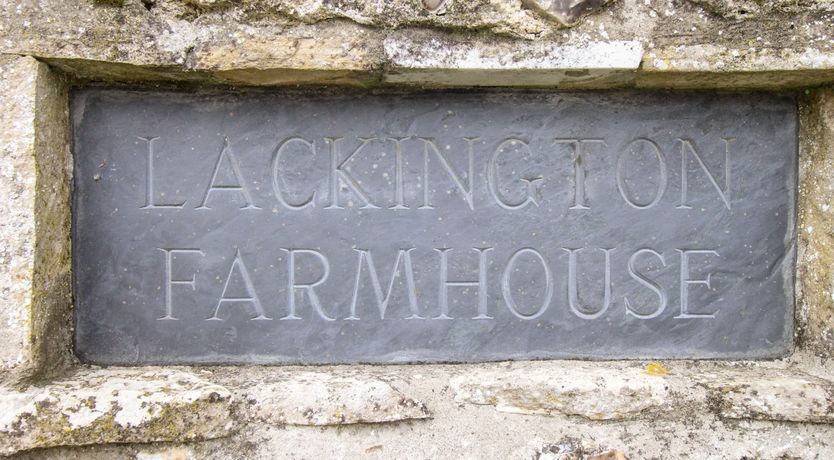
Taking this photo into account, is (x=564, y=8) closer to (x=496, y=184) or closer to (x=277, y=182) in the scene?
(x=496, y=184)

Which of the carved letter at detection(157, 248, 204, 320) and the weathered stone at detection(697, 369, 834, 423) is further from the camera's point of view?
the carved letter at detection(157, 248, 204, 320)

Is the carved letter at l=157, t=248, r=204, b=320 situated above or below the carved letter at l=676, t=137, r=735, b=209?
below

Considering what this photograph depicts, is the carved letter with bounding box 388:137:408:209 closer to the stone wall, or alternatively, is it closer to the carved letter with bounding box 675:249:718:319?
the stone wall

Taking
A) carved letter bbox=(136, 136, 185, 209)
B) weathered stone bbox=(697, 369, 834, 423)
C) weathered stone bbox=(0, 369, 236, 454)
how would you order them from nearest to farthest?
weathered stone bbox=(0, 369, 236, 454) < weathered stone bbox=(697, 369, 834, 423) < carved letter bbox=(136, 136, 185, 209)

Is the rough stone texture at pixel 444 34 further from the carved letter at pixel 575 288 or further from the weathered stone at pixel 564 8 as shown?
the carved letter at pixel 575 288

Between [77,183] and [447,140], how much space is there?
94cm

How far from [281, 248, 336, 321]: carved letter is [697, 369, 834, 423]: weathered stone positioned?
99 centimetres

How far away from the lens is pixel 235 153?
1607mm

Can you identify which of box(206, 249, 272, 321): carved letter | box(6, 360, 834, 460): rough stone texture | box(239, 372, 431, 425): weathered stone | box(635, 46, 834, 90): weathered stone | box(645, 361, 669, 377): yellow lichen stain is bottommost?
box(6, 360, 834, 460): rough stone texture

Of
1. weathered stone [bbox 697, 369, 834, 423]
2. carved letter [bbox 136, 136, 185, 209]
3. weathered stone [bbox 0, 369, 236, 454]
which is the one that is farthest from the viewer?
carved letter [bbox 136, 136, 185, 209]

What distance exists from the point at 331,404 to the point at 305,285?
12.4 inches

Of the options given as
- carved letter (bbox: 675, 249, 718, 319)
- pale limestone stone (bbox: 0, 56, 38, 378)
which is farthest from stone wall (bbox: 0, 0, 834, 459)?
carved letter (bbox: 675, 249, 718, 319)

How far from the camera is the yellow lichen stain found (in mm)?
1580

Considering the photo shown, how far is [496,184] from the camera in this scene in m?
1.63
